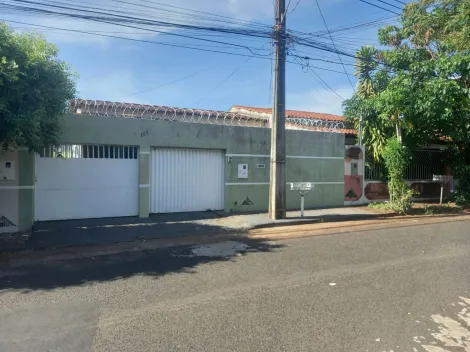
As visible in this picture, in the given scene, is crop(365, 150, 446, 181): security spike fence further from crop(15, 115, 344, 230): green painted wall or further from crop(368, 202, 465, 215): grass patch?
crop(15, 115, 344, 230): green painted wall

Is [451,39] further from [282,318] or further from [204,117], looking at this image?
[282,318]

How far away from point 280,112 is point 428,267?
6085 mm

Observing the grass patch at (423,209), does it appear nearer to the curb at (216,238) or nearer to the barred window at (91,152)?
the curb at (216,238)

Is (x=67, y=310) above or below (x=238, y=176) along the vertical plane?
below

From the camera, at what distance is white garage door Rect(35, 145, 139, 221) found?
984 centimetres

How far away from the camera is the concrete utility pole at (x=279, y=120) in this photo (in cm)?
1070

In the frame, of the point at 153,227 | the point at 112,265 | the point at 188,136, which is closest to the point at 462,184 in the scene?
the point at 188,136

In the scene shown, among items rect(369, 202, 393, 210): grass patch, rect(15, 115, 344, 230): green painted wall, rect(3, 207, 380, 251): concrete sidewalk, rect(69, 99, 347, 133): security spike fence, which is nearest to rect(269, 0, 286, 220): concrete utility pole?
rect(3, 207, 380, 251): concrete sidewalk

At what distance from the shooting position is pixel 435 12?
541 inches

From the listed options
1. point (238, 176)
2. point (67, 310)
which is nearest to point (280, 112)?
point (238, 176)

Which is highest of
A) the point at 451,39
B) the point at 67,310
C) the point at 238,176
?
the point at 451,39

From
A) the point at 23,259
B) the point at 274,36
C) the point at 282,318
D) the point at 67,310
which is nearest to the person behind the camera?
the point at 282,318

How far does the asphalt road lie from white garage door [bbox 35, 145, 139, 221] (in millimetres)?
3539

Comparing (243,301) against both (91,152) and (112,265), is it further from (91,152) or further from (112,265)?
(91,152)
